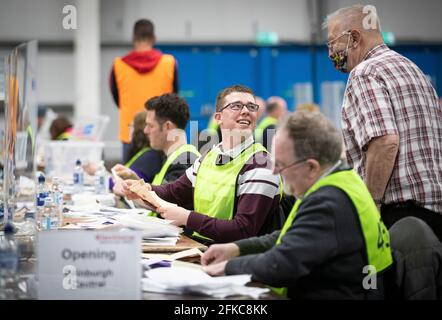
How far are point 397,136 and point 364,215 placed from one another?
3.09ft

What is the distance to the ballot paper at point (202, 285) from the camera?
5.98 feet

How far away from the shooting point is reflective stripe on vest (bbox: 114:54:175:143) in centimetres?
599

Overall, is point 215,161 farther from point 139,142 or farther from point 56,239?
point 139,142

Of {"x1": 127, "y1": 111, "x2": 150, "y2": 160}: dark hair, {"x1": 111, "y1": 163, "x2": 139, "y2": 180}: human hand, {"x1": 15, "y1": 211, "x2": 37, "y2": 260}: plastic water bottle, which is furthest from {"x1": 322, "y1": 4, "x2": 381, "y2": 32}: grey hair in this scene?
{"x1": 127, "y1": 111, "x2": 150, "y2": 160}: dark hair

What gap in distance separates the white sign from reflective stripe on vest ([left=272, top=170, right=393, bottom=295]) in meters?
0.44

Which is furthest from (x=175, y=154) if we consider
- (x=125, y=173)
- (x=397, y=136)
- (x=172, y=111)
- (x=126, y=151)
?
(x=126, y=151)

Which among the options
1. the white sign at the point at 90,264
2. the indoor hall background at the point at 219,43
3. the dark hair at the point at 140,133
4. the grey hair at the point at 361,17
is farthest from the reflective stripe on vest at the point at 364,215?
the indoor hall background at the point at 219,43

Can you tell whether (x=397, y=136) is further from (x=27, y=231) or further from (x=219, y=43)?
(x=219, y=43)

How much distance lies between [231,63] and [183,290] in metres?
10.3

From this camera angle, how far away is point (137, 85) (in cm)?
607

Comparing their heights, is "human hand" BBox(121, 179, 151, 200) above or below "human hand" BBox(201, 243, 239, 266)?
above

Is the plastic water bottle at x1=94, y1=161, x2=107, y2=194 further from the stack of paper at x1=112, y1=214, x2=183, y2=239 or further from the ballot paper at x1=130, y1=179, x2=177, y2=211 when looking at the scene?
the stack of paper at x1=112, y1=214, x2=183, y2=239

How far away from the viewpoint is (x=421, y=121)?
278 cm
